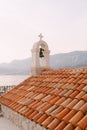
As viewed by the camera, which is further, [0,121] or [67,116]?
[0,121]

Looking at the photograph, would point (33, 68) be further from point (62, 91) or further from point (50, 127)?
point (50, 127)

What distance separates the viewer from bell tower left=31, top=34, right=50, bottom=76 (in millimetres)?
12583

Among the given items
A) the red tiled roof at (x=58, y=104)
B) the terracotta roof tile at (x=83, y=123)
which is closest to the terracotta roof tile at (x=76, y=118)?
the red tiled roof at (x=58, y=104)

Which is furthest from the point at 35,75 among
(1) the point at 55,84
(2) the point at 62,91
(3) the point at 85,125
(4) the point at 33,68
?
(3) the point at 85,125

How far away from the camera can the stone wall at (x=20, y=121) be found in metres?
7.06

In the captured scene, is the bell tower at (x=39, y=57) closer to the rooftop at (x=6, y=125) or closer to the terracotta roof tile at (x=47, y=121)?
the rooftop at (x=6, y=125)

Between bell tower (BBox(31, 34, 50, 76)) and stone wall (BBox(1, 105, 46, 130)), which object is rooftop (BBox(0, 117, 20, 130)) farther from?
bell tower (BBox(31, 34, 50, 76))

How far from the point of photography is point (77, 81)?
25.1 ft

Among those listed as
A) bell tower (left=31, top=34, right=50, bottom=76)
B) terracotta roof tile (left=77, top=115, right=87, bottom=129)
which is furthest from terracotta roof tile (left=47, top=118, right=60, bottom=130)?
bell tower (left=31, top=34, right=50, bottom=76)

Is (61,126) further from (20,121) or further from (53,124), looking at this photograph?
(20,121)

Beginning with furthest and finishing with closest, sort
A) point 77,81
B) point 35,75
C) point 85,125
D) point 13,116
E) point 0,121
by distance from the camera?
point 35,75
point 0,121
point 13,116
point 77,81
point 85,125

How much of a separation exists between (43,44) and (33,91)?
13.2 feet

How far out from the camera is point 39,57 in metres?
13.0

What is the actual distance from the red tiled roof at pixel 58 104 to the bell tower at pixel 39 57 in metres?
2.71
